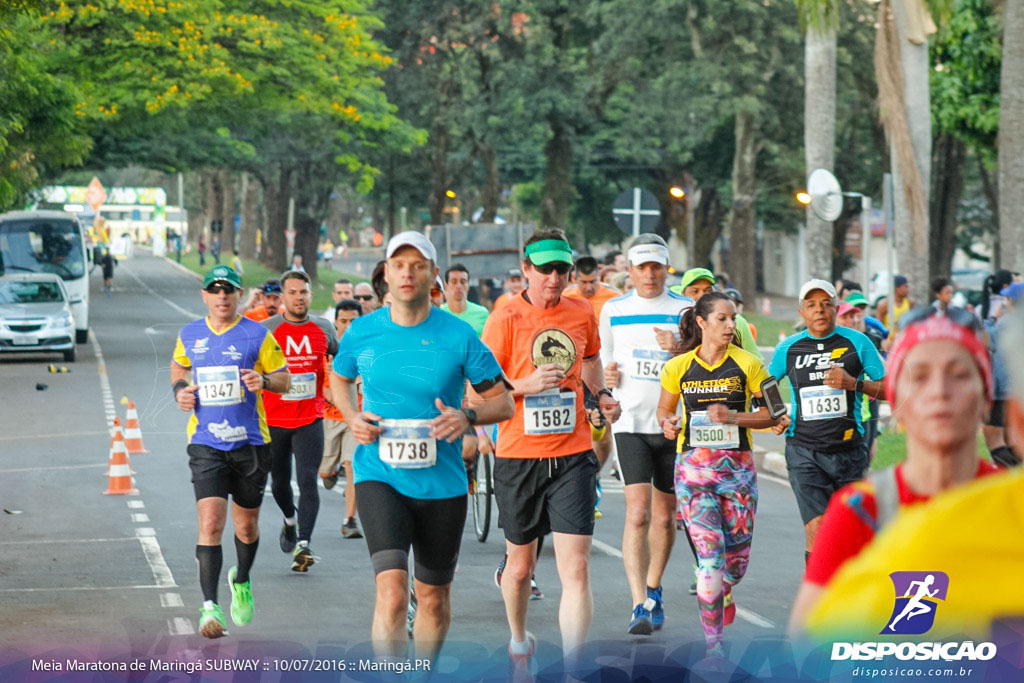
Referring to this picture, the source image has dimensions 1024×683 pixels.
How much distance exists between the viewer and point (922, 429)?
7.82 feet

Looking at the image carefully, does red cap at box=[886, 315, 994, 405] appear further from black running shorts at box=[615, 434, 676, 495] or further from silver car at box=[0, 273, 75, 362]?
silver car at box=[0, 273, 75, 362]

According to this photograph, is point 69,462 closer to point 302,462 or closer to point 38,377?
point 302,462

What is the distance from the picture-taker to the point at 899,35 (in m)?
18.5

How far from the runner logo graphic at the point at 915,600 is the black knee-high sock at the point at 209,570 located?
19.3ft

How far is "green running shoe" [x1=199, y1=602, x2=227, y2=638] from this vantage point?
25.3 ft

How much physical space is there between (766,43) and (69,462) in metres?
30.2

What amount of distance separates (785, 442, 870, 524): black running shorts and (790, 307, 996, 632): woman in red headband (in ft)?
19.8

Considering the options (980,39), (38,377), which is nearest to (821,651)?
(38,377)

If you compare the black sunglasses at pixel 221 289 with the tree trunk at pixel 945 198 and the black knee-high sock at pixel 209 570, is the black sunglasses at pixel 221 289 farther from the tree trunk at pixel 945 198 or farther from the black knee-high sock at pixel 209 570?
the tree trunk at pixel 945 198

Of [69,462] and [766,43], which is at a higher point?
[766,43]

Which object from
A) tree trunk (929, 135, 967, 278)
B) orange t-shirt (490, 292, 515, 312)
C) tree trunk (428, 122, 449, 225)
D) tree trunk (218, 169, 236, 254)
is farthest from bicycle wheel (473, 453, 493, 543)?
tree trunk (218, 169, 236, 254)

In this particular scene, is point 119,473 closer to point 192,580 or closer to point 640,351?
point 192,580

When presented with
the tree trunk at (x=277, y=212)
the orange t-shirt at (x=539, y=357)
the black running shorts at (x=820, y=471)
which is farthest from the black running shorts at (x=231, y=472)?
the tree trunk at (x=277, y=212)

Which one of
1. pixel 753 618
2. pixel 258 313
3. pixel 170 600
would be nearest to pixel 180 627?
pixel 170 600
